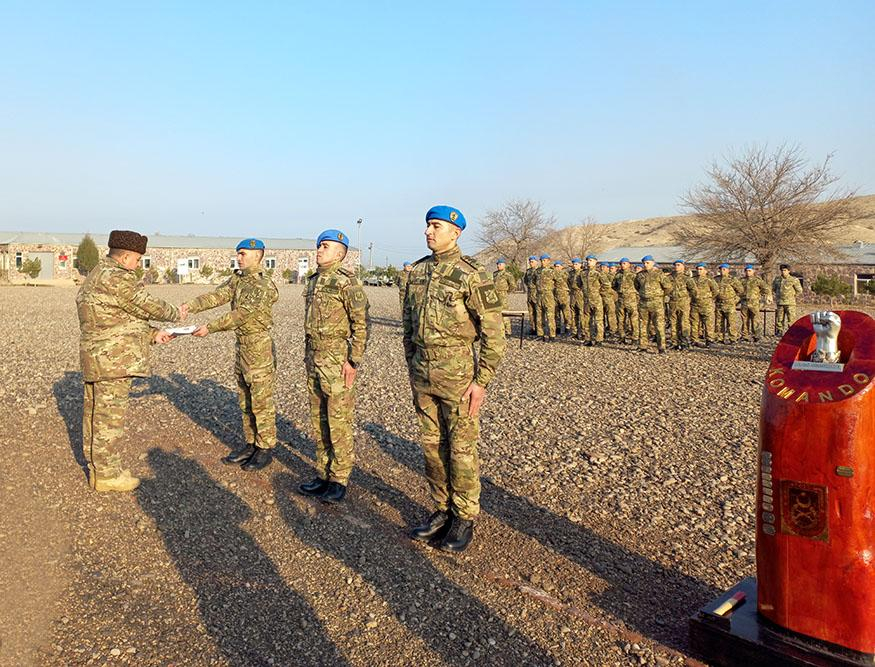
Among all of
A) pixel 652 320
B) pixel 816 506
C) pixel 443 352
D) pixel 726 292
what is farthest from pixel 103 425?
pixel 726 292

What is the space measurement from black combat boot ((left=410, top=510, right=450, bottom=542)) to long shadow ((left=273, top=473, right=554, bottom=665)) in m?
0.11

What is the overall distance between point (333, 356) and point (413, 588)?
6.65ft

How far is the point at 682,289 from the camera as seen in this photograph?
14500mm

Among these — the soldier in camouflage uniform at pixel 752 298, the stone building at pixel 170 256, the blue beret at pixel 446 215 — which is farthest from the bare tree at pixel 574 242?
the blue beret at pixel 446 215

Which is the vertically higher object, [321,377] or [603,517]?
[321,377]

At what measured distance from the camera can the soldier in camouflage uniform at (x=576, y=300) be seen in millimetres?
15578

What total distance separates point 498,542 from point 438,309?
1.56 metres

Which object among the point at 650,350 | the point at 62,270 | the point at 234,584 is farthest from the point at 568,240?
the point at 234,584

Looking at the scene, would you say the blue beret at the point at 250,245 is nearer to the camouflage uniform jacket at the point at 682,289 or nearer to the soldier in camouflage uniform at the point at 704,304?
the camouflage uniform jacket at the point at 682,289

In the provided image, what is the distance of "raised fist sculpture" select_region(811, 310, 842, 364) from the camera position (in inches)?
102

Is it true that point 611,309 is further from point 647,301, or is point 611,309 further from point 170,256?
point 170,256

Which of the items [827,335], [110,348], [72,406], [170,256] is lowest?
[72,406]

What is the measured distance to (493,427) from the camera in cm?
725

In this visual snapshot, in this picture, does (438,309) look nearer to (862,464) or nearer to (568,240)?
(862,464)
